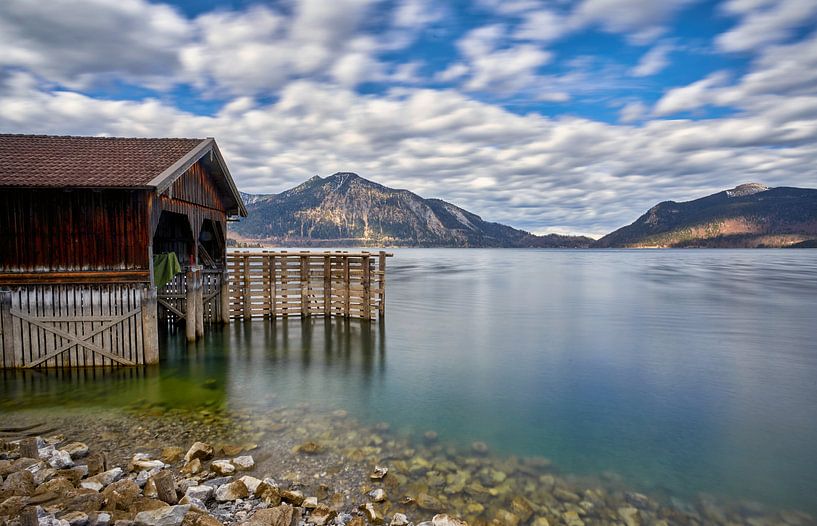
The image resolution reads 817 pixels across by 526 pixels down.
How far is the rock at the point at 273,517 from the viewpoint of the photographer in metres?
6.24

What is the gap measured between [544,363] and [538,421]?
259 inches

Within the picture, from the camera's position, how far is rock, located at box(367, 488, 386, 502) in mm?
7552

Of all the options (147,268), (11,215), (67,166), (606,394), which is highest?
(67,166)

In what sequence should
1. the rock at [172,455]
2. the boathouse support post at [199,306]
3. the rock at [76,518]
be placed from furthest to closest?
the boathouse support post at [199,306], the rock at [172,455], the rock at [76,518]

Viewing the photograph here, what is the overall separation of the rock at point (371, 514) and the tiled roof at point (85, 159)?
10.9 m

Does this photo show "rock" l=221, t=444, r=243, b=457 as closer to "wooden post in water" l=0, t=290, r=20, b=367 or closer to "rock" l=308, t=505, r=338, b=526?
"rock" l=308, t=505, r=338, b=526

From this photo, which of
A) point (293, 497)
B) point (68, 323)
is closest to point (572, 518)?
point (293, 497)

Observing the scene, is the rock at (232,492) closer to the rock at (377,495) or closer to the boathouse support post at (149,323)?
the rock at (377,495)

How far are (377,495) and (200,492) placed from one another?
2.87 metres

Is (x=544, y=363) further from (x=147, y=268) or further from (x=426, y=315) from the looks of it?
(x=147, y=268)

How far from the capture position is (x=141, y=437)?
980 cm

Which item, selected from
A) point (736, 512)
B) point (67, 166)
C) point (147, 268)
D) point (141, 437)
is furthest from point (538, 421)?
point (67, 166)

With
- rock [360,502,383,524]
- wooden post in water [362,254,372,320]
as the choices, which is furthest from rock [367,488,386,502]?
wooden post in water [362,254,372,320]

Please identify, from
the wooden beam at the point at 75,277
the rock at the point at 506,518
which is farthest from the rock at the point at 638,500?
the wooden beam at the point at 75,277
